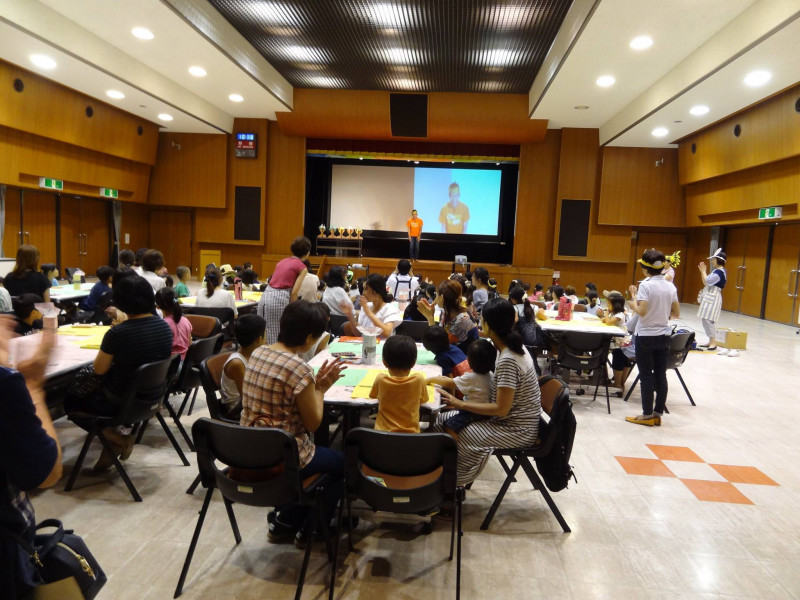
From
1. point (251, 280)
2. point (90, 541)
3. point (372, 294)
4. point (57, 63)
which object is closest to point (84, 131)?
point (57, 63)

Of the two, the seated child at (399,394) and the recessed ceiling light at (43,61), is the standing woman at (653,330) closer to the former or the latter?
the seated child at (399,394)

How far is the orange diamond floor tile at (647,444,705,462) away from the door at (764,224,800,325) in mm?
8715

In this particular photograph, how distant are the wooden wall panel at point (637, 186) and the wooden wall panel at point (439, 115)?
205 centimetres

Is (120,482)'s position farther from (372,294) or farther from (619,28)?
(619,28)

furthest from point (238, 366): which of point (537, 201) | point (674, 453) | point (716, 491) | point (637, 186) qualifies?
point (637, 186)

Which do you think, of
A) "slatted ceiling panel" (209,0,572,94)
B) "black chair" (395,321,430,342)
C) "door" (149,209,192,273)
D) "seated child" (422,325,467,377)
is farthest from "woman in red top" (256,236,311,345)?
"door" (149,209,192,273)

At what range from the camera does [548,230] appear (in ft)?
43.6

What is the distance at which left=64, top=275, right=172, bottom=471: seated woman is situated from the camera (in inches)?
111

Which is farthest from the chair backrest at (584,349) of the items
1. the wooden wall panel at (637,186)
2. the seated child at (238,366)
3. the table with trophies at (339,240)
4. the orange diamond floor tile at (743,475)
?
the table with trophies at (339,240)

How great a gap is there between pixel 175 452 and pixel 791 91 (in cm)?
992

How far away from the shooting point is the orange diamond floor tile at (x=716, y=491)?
3227 mm

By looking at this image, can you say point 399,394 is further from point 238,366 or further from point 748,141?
point 748,141

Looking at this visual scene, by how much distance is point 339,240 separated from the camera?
1403 centimetres

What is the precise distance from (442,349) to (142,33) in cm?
739
